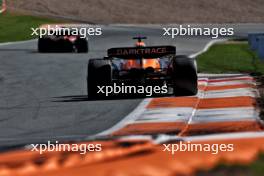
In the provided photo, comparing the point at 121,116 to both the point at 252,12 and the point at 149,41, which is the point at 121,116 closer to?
the point at 149,41

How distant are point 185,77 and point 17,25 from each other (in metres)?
30.1

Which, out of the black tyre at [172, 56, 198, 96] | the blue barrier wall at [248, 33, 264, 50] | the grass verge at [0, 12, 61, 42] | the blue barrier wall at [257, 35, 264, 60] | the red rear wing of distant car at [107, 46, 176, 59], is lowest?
the black tyre at [172, 56, 198, 96]

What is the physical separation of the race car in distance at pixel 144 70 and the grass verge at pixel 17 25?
75.9 ft

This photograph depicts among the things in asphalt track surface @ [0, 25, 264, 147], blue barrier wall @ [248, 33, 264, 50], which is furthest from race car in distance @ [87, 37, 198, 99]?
blue barrier wall @ [248, 33, 264, 50]

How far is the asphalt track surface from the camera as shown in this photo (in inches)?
449

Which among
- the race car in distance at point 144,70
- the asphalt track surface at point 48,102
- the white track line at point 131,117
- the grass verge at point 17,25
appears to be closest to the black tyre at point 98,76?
the race car in distance at point 144,70

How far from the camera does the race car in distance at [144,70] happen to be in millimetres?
15578

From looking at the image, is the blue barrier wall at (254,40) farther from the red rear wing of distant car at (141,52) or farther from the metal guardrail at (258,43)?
the red rear wing of distant car at (141,52)

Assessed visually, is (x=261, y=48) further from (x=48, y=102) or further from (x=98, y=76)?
(x=48, y=102)

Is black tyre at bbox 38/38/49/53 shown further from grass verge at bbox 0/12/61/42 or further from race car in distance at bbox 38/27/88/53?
grass verge at bbox 0/12/61/42

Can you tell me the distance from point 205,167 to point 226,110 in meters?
7.65

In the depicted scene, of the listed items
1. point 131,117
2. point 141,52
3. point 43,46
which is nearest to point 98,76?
point 141,52

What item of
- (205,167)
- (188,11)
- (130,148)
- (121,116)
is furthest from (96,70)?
(188,11)

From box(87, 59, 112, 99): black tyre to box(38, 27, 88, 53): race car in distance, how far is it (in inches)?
589
